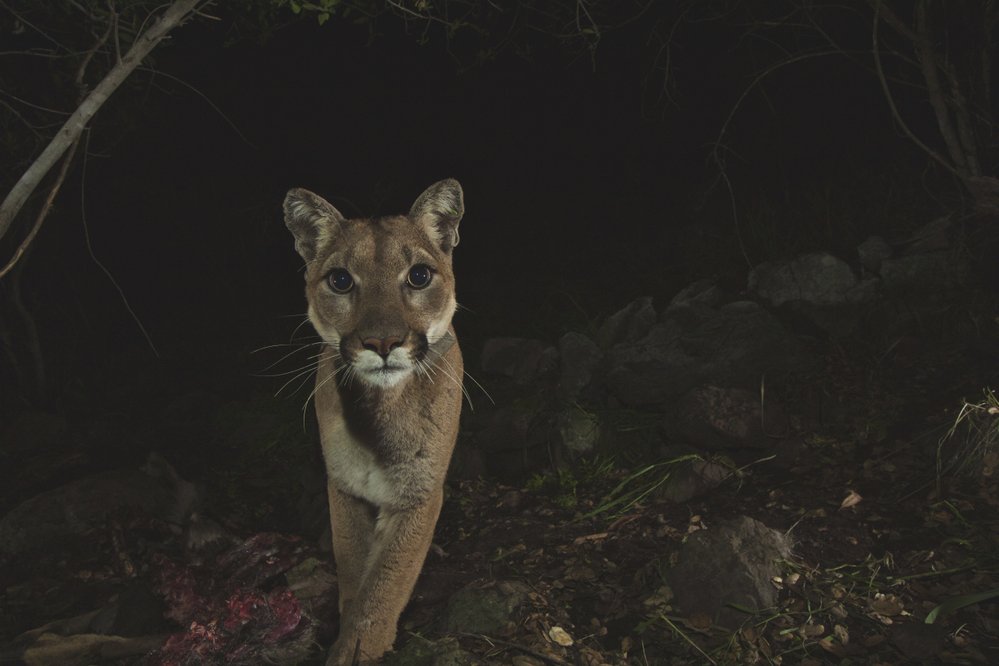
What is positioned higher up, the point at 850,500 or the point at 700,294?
the point at 700,294

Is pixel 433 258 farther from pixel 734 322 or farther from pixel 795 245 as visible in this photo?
pixel 795 245

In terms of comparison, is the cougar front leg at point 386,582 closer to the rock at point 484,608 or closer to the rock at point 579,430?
the rock at point 484,608

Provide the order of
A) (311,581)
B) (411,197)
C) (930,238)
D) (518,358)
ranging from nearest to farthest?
(311,581) < (930,238) < (518,358) < (411,197)

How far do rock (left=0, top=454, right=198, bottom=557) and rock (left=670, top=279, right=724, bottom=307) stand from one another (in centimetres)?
428

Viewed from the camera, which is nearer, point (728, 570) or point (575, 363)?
point (728, 570)

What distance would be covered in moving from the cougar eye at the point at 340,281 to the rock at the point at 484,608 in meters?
1.64

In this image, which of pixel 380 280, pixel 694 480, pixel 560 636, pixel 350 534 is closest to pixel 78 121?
pixel 380 280

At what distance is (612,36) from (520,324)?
124 inches

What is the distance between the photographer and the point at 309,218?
4172mm

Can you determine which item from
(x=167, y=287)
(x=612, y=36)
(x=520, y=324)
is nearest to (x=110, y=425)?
(x=167, y=287)

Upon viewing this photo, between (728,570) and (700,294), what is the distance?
9.98 ft

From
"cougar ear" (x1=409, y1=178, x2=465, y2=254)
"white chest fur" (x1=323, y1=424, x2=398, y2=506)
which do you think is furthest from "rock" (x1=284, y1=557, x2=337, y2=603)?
"cougar ear" (x1=409, y1=178, x2=465, y2=254)

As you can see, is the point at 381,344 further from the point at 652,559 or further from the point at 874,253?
the point at 874,253

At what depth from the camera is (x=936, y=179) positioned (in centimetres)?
680
